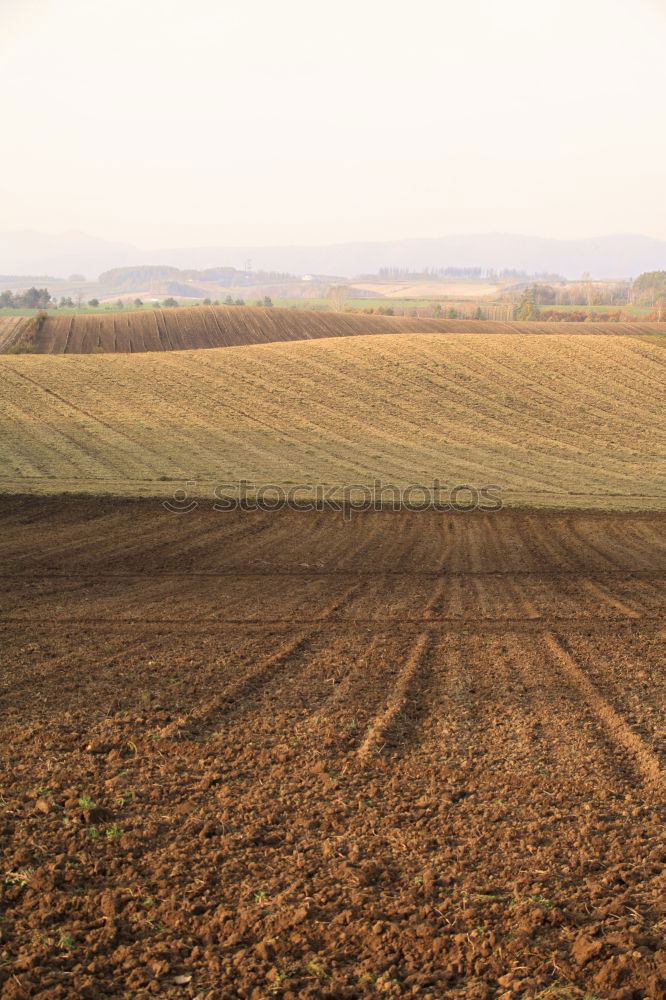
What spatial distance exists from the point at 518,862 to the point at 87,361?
44125mm

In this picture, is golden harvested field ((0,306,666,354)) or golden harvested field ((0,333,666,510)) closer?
golden harvested field ((0,333,666,510))

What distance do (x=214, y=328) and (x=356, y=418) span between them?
128 feet

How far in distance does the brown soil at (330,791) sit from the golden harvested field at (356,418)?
12.8 metres

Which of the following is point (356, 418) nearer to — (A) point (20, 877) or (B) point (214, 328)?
(A) point (20, 877)

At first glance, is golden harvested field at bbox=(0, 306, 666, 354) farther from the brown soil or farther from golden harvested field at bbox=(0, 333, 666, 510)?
the brown soil

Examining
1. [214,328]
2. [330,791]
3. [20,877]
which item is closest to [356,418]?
[330,791]

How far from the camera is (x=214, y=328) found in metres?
73.2

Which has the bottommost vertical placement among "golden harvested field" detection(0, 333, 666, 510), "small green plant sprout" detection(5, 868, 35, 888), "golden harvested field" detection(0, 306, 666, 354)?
"small green plant sprout" detection(5, 868, 35, 888)

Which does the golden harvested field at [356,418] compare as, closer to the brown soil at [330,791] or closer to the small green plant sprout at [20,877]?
the brown soil at [330,791]

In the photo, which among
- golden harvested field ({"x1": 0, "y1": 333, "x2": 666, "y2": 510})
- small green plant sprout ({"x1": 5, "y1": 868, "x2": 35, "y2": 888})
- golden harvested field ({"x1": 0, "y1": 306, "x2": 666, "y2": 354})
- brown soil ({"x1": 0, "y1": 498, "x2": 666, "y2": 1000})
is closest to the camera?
brown soil ({"x1": 0, "y1": 498, "x2": 666, "y2": 1000})

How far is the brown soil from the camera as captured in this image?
15.8ft

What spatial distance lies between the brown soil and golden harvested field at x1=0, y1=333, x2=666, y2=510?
502 inches

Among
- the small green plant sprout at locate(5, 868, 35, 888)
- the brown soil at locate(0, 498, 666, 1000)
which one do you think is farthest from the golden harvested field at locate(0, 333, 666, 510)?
the small green plant sprout at locate(5, 868, 35, 888)

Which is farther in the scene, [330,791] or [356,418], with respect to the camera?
[356,418]
